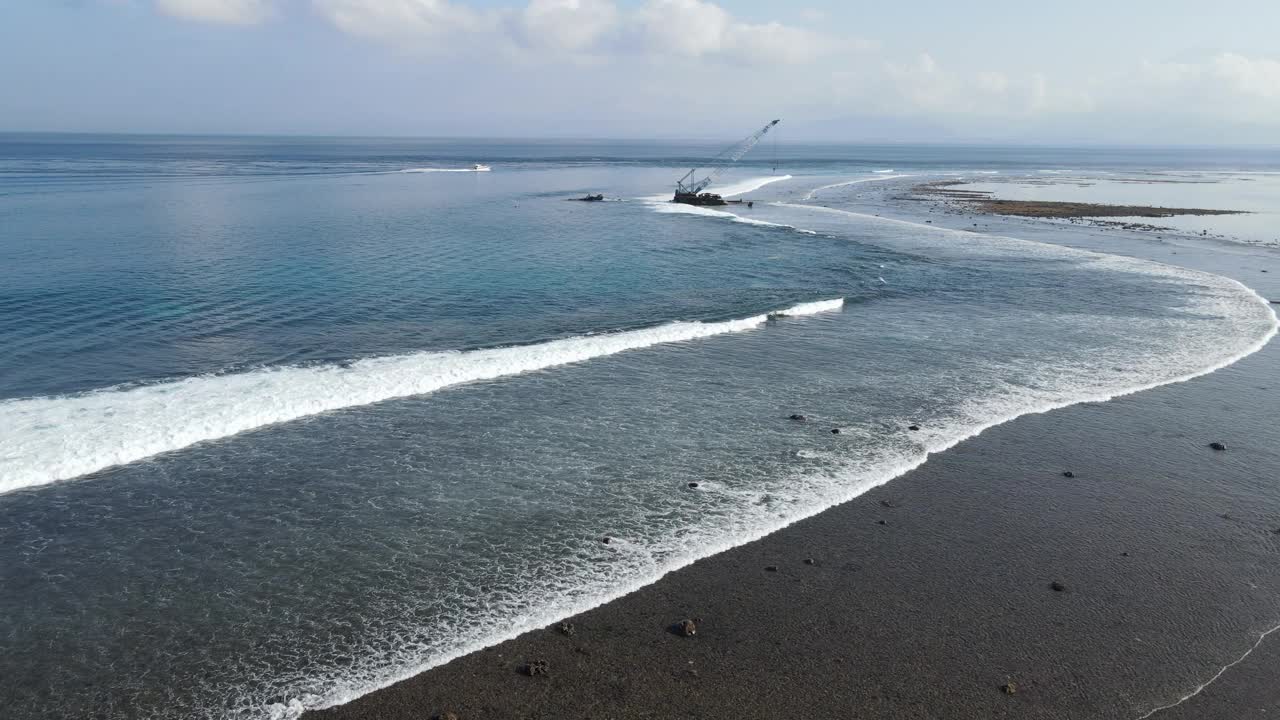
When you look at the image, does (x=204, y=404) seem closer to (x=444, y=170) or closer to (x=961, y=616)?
(x=961, y=616)

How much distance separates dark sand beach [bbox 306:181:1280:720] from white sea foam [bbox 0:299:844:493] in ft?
33.6

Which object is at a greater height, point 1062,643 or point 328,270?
point 328,270

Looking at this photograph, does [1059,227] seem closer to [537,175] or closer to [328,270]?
[328,270]

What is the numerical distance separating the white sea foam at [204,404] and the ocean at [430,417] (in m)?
0.08

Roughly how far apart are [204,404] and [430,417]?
5.35 metres

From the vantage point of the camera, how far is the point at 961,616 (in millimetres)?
10922

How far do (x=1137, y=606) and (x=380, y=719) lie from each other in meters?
10.5

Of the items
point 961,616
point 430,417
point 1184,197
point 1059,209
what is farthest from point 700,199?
point 961,616

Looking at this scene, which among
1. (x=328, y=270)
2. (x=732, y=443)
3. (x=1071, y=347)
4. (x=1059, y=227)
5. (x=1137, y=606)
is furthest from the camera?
(x=1059, y=227)

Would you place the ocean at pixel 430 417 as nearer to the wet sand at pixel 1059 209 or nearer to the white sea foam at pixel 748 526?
the white sea foam at pixel 748 526

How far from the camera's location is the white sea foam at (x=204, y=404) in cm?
1554

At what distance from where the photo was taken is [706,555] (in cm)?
1246

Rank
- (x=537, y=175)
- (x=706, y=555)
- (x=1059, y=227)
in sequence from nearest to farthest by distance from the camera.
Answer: (x=706, y=555), (x=1059, y=227), (x=537, y=175)

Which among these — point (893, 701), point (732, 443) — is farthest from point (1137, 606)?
point (732, 443)
